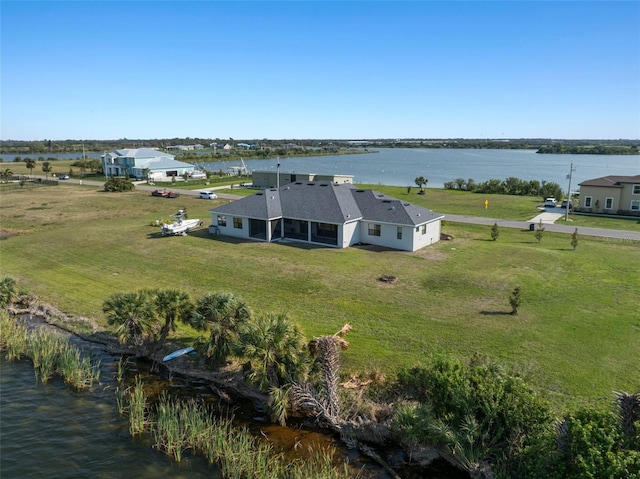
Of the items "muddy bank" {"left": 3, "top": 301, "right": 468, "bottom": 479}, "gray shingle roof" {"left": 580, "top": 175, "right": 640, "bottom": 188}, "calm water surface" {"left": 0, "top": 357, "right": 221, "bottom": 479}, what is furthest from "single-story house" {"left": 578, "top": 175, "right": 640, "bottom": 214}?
"calm water surface" {"left": 0, "top": 357, "right": 221, "bottom": 479}

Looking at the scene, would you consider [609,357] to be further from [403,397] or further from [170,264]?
[170,264]

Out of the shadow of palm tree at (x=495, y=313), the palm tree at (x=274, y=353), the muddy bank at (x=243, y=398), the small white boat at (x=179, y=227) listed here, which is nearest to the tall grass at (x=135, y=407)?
the muddy bank at (x=243, y=398)

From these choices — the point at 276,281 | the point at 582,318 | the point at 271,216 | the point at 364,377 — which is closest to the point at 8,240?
the point at 271,216

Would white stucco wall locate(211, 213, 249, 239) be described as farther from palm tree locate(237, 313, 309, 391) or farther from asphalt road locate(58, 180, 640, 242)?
palm tree locate(237, 313, 309, 391)

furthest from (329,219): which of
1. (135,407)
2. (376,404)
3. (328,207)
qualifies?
(135,407)

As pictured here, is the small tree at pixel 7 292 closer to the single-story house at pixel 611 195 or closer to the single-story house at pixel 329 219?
the single-story house at pixel 329 219

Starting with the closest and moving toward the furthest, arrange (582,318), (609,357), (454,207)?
(609,357) → (582,318) → (454,207)
